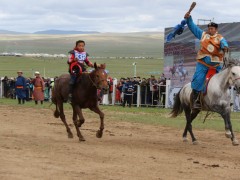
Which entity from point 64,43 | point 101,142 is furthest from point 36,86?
point 64,43

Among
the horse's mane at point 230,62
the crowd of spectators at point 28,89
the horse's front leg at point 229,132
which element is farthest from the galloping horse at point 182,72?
the horse's front leg at point 229,132

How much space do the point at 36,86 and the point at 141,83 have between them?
5.11m

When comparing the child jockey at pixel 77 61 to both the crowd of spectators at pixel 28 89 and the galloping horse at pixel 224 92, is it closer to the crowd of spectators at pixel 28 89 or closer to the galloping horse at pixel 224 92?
the galloping horse at pixel 224 92

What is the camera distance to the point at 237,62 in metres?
12.5

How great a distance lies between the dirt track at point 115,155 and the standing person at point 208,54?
1.29 meters

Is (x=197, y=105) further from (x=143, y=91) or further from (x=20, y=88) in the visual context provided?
(x=20, y=88)

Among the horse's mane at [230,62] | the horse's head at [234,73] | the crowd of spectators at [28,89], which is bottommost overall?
the crowd of spectators at [28,89]

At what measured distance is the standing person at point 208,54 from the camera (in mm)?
12859

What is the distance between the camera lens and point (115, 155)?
36.4 feet

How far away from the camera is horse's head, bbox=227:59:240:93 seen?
12.2m

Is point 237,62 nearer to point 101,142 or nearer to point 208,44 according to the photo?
point 208,44

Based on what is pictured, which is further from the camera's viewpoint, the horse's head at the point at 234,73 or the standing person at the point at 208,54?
the standing person at the point at 208,54

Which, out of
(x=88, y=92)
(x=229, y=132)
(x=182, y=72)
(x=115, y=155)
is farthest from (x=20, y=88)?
(x=115, y=155)

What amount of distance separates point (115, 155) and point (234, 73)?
3.03m
